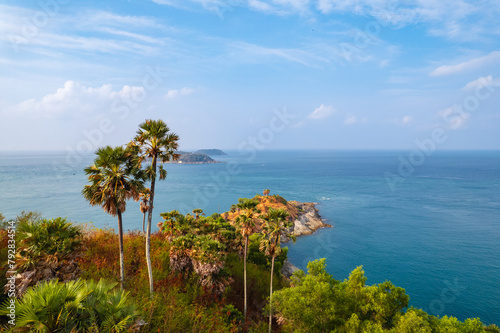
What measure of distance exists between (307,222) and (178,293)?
70.2m

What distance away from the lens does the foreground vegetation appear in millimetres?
8648

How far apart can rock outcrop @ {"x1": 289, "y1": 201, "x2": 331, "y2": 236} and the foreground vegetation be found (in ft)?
145

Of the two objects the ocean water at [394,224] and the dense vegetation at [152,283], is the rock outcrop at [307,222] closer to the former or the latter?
the ocean water at [394,224]

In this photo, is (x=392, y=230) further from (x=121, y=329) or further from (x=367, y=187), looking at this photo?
(x=121, y=329)

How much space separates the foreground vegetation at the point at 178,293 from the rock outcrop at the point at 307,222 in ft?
145

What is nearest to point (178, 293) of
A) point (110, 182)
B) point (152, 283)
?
point (152, 283)

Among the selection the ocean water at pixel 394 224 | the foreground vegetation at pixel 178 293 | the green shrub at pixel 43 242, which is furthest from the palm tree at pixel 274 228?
the ocean water at pixel 394 224

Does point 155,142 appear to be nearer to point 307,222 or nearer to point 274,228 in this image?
point 274,228

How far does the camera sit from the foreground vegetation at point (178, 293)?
8648mm

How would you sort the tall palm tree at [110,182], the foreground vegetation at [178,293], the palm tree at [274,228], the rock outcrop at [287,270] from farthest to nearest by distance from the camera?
the rock outcrop at [287,270]
the palm tree at [274,228]
the tall palm tree at [110,182]
the foreground vegetation at [178,293]

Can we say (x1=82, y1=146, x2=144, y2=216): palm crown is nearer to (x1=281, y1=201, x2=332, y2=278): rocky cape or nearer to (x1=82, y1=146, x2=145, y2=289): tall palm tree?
(x1=82, y1=146, x2=145, y2=289): tall palm tree

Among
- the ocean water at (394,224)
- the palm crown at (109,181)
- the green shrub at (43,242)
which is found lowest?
the ocean water at (394,224)

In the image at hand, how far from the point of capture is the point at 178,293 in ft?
76.1

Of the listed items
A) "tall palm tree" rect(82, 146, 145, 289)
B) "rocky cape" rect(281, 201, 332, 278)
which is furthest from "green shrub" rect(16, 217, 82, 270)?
"rocky cape" rect(281, 201, 332, 278)
